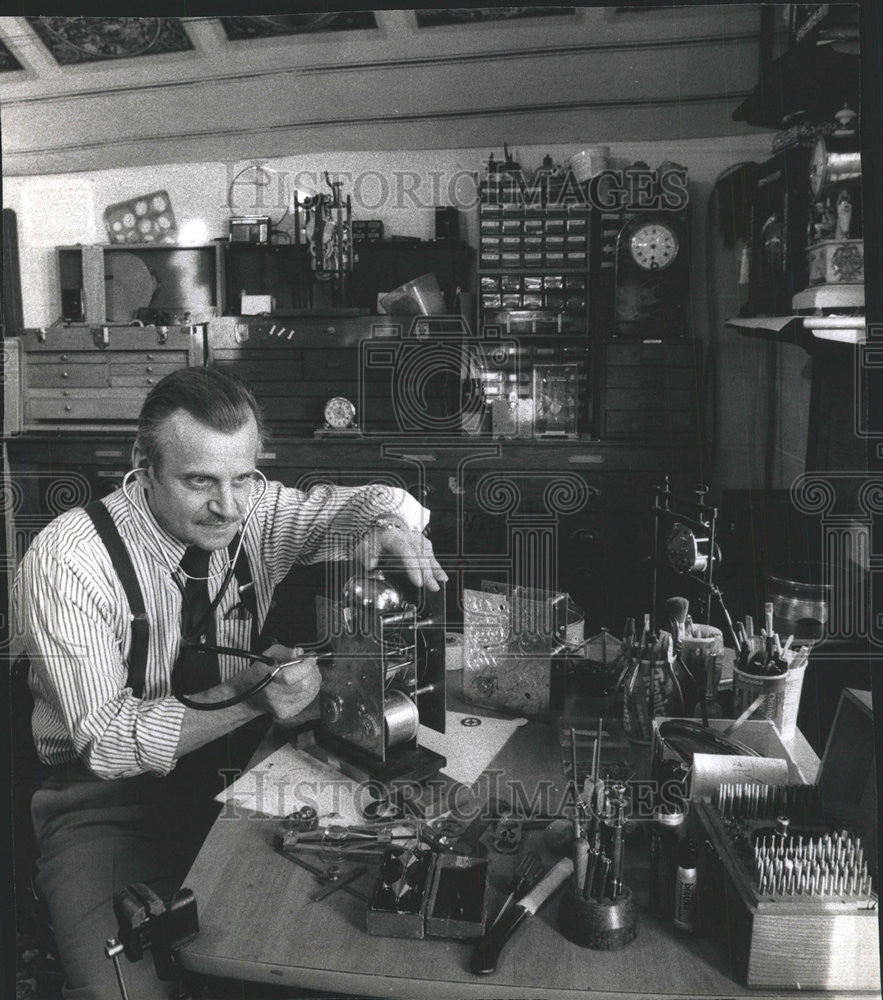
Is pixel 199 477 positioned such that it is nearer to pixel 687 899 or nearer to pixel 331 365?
pixel 687 899

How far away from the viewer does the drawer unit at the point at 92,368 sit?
17.6 ft

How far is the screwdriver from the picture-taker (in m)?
1.31

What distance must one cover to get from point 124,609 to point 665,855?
1384 mm

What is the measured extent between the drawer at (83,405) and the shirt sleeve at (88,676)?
368cm

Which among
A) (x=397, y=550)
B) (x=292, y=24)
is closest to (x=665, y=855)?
(x=397, y=550)

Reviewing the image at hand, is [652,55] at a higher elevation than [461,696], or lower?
higher

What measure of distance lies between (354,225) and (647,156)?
1882 millimetres

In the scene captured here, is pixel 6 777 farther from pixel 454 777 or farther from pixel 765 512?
pixel 765 512

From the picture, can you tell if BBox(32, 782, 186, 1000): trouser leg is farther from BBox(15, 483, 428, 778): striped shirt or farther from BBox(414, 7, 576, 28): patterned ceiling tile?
BBox(414, 7, 576, 28): patterned ceiling tile

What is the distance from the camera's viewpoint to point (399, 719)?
1739mm

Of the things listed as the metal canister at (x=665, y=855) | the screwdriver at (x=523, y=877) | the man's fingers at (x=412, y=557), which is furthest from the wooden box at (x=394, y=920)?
the man's fingers at (x=412, y=557)

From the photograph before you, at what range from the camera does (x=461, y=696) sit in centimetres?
212

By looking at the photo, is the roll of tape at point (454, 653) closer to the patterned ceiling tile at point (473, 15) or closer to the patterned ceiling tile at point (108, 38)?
the patterned ceiling tile at point (473, 15)

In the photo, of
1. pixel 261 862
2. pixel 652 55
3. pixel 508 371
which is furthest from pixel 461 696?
pixel 652 55
